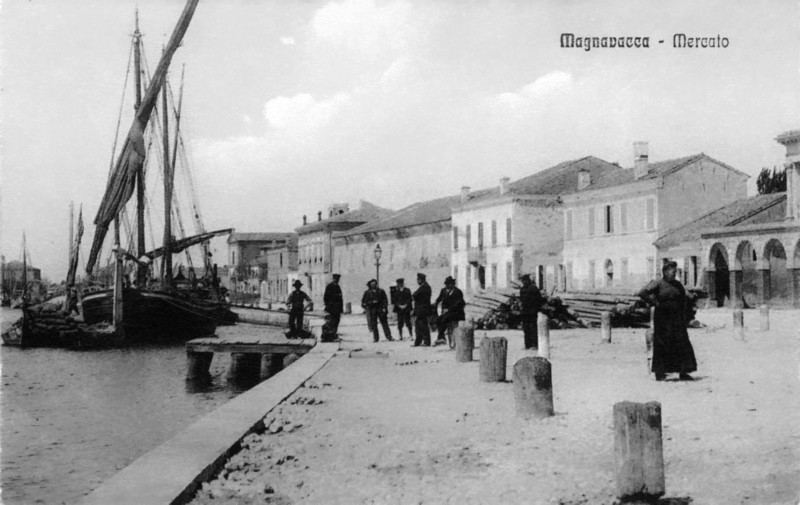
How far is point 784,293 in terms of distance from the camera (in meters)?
36.4

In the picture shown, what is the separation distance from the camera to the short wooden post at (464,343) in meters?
15.5

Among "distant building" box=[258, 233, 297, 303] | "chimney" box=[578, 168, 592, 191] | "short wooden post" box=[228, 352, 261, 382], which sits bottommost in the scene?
"short wooden post" box=[228, 352, 261, 382]

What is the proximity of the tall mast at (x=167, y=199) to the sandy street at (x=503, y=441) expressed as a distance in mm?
31199

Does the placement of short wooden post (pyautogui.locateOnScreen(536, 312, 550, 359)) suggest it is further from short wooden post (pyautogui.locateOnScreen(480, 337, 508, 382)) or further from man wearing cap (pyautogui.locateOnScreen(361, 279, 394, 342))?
man wearing cap (pyautogui.locateOnScreen(361, 279, 394, 342))

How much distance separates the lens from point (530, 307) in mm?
16656

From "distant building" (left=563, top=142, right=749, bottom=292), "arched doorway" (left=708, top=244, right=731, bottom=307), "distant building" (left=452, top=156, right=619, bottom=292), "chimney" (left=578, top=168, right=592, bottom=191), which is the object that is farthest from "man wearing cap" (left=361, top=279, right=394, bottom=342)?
"chimney" (left=578, top=168, right=592, bottom=191)

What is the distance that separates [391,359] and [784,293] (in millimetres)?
24892

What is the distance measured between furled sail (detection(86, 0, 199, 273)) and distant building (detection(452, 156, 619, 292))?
68.0ft

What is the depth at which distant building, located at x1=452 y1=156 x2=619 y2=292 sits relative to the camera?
162ft

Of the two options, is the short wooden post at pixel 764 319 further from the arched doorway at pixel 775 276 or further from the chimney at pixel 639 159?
the chimney at pixel 639 159

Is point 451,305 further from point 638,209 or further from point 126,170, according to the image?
point 638,209

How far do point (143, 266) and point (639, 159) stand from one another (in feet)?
75.9

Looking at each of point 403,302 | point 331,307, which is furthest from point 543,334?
point 331,307

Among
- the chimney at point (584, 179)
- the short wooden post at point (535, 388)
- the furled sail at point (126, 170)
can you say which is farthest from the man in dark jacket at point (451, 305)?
the chimney at point (584, 179)
